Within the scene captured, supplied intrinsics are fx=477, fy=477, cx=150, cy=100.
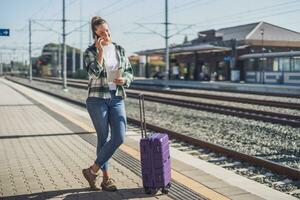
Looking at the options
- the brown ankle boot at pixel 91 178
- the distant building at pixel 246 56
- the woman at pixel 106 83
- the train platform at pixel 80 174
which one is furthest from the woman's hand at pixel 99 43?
the distant building at pixel 246 56

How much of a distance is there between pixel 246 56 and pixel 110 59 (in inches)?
1512

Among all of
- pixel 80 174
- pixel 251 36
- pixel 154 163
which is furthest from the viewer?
pixel 251 36

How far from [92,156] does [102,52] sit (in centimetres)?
295

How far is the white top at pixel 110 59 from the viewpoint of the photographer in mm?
4941

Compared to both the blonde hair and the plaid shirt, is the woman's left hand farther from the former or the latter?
the blonde hair

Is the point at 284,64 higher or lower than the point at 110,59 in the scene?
higher

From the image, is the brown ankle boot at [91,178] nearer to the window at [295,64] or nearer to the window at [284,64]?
the window at [295,64]

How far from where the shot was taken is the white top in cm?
494

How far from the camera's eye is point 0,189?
17.5ft

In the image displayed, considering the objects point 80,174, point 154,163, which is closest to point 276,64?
point 80,174

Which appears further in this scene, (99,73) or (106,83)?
(106,83)

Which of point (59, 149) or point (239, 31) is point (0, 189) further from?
point (239, 31)

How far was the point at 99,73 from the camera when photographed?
15.9ft

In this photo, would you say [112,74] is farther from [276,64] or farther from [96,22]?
[276,64]
